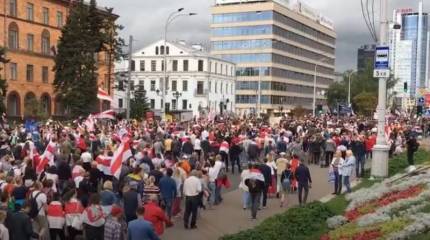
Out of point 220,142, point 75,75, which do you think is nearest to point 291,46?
point 75,75

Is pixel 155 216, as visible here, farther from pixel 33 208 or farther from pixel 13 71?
pixel 13 71

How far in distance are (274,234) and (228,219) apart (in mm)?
5084

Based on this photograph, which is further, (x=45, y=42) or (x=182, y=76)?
(x=182, y=76)

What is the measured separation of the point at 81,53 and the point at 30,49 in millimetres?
18780

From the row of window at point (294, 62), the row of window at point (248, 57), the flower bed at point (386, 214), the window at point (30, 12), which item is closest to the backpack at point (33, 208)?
the flower bed at point (386, 214)

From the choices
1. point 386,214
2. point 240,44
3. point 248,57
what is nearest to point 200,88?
point 248,57

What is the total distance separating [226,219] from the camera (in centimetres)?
1767

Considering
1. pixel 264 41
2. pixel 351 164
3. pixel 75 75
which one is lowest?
pixel 351 164

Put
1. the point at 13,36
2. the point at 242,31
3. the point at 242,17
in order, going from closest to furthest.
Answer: the point at 13,36 < the point at 242,17 < the point at 242,31

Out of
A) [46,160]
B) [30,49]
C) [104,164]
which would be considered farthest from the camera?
[30,49]

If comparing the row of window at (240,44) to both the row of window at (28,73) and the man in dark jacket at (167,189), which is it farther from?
the man in dark jacket at (167,189)

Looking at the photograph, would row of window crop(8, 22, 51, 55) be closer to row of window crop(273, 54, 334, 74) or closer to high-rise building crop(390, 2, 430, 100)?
row of window crop(273, 54, 334, 74)

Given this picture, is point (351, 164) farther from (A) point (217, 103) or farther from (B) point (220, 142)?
(A) point (217, 103)

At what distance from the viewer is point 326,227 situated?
1450cm
